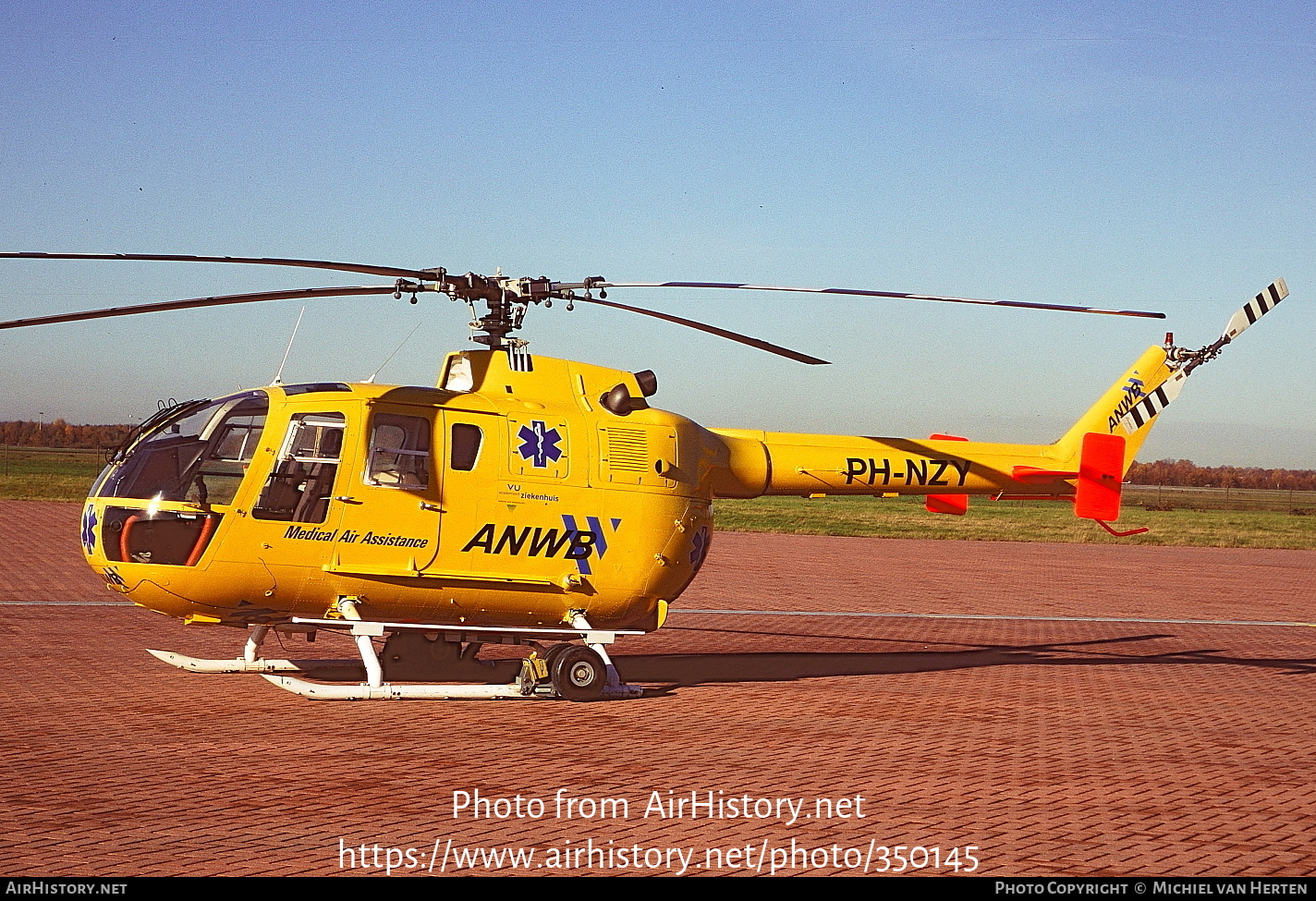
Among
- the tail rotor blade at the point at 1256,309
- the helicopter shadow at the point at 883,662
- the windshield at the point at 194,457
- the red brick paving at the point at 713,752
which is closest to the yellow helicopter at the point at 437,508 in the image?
the windshield at the point at 194,457

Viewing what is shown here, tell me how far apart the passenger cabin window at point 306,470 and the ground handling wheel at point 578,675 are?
2658 mm

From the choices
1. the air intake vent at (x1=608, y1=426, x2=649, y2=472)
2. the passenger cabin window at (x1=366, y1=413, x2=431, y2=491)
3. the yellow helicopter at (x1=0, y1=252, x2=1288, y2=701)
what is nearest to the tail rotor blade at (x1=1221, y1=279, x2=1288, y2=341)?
the yellow helicopter at (x1=0, y1=252, x2=1288, y2=701)

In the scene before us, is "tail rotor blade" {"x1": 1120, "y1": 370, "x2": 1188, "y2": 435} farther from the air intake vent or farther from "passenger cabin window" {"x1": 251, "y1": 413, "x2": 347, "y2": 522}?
"passenger cabin window" {"x1": 251, "y1": 413, "x2": 347, "y2": 522}

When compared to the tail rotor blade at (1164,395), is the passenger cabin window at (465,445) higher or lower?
lower

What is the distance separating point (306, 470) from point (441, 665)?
3.04 meters

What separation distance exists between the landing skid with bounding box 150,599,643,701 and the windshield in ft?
4.88

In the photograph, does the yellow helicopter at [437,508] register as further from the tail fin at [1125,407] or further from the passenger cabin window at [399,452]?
the tail fin at [1125,407]

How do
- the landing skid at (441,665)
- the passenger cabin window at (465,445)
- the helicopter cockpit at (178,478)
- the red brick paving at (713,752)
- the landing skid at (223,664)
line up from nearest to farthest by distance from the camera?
1. the red brick paving at (713,752)
2. the helicopter cockpit at (178,478)
3. the landing skid at (441,665)
4. the passenger cabin window at (465,445)
5. the landing skid at (223,664)

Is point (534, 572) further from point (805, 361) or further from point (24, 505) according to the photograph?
point (24, 505)

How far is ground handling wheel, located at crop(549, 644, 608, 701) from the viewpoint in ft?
41.4

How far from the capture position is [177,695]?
12117 millimetres

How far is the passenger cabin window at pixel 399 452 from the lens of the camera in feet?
39.6

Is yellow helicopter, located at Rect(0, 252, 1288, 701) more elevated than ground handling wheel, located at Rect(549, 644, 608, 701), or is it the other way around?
yellow helicopter, located at Rect(0, 252, 1288, 701)

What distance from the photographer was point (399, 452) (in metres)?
12.2
